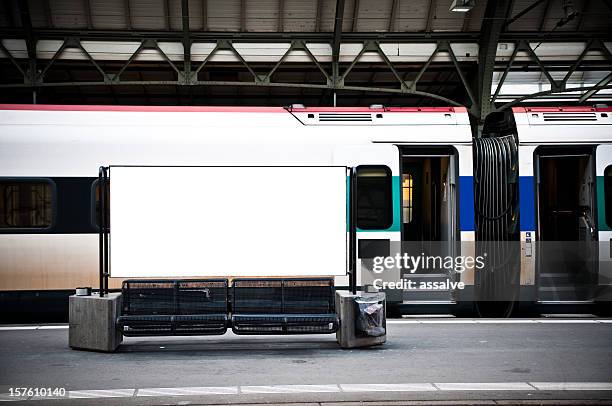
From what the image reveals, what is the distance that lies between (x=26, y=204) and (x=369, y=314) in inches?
232

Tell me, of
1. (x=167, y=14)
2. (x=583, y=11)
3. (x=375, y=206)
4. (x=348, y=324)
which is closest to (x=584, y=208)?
(x=375, y=206)

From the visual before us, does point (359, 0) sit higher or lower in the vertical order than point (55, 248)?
higher

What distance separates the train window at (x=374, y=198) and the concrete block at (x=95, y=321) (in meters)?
4.70

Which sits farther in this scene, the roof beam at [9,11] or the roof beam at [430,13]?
the roof beam at [430,13]

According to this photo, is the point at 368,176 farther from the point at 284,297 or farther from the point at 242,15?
the point at 242,15

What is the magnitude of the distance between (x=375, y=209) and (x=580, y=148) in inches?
149

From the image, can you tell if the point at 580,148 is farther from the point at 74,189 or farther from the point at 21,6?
the point at 21,6

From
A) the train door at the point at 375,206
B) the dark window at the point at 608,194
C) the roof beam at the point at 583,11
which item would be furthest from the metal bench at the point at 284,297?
the roof beam at the point at 583,11

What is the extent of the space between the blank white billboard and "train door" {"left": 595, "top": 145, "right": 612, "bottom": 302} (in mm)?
5526

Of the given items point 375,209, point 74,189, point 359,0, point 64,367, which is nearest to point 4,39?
point 74,189

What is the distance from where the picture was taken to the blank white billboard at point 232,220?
33.8 ft

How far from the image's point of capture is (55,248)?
12.7m

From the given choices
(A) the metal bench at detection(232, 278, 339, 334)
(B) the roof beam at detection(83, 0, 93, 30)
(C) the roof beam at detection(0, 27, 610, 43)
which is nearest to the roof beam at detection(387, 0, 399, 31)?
(C) the roof beam at detection(0, 27, 610, 43)

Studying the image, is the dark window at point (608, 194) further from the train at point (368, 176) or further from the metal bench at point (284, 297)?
the metal bench at point (284, 297)
